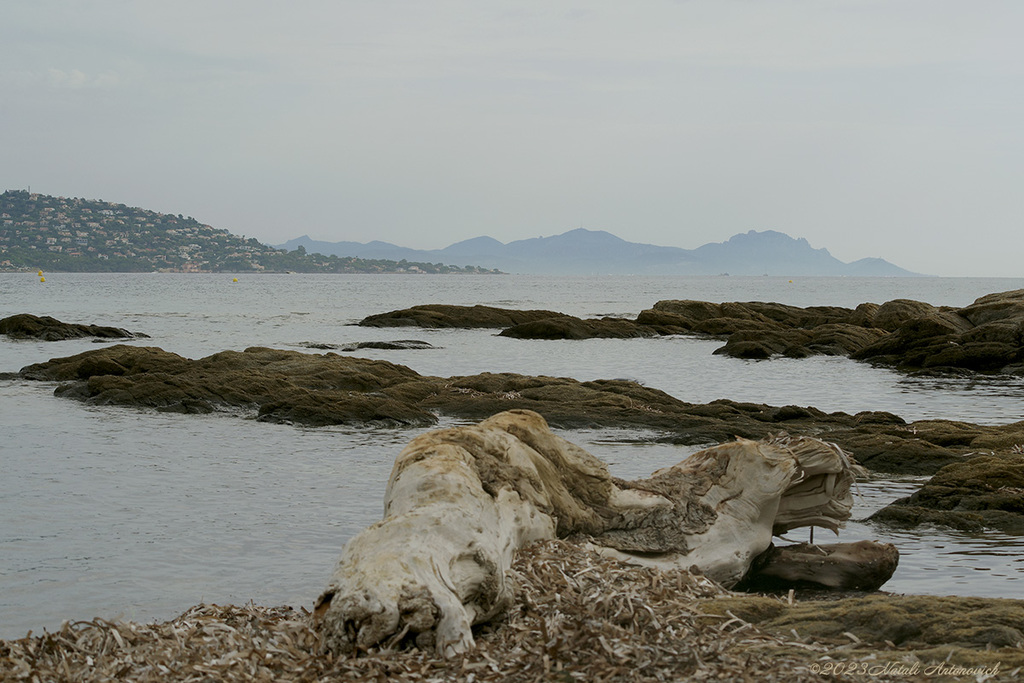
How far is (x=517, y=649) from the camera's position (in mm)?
4465

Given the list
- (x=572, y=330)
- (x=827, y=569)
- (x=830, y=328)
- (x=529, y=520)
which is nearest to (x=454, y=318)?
(x=572, y=330)

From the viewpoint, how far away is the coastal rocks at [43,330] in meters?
37.3

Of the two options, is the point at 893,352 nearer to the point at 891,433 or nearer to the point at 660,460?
the point at 891,433

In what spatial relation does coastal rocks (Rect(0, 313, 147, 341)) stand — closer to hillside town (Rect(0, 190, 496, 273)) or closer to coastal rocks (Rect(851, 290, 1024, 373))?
coastal rocks (Rect(851, 290, 1024, 373))

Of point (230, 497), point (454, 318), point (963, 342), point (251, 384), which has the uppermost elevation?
point (963, 342)

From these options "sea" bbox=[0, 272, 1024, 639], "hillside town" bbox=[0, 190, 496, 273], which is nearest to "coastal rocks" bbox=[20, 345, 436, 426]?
"sea" bbox=[0, 272, 1024, 639]

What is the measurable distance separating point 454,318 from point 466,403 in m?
31.8

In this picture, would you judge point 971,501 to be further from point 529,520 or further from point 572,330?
point 572,330

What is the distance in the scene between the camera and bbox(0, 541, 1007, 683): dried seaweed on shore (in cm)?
414

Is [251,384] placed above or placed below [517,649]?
below

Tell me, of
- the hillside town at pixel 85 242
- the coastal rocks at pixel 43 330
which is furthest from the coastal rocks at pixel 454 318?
the hillside town at pixel 85 242

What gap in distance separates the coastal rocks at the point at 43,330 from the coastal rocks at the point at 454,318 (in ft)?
48.4

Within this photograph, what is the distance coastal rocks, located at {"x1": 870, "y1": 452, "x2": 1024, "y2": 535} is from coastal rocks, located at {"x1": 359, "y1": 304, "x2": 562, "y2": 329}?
39013 mm

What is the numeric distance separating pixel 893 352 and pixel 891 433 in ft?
60.5
